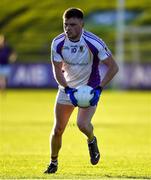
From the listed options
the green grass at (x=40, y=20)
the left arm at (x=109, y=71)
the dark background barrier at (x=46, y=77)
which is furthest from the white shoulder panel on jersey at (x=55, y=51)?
the green grass at (x=40, y=20)

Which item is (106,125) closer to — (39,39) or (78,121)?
(78,121)

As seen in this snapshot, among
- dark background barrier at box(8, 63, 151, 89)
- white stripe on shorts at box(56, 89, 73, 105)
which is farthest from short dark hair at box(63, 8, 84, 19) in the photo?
dark background barrier at box(8, 63, 151, 89)

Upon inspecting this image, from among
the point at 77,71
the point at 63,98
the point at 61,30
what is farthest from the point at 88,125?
the point at 61,30

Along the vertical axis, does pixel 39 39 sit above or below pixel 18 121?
below

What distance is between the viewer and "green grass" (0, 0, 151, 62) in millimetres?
57438

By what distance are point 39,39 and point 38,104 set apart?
24133 mm

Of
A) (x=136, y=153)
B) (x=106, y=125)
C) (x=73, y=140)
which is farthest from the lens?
(x=106, y=125)

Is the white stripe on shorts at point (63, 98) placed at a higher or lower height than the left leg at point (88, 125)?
higher

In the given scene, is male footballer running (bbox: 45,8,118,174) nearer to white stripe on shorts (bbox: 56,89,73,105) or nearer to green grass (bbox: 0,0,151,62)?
white stripe on shorts (bbox: 56,89,73,105)

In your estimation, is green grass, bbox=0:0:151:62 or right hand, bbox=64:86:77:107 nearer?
right hand, bbox=64:86:77:107

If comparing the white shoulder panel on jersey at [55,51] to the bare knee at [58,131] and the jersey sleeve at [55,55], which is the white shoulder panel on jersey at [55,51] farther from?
the bare knee at [58,131]

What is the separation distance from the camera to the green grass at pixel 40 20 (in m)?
57.4

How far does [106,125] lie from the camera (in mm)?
23828

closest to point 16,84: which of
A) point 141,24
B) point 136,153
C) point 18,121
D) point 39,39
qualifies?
point 39,39
